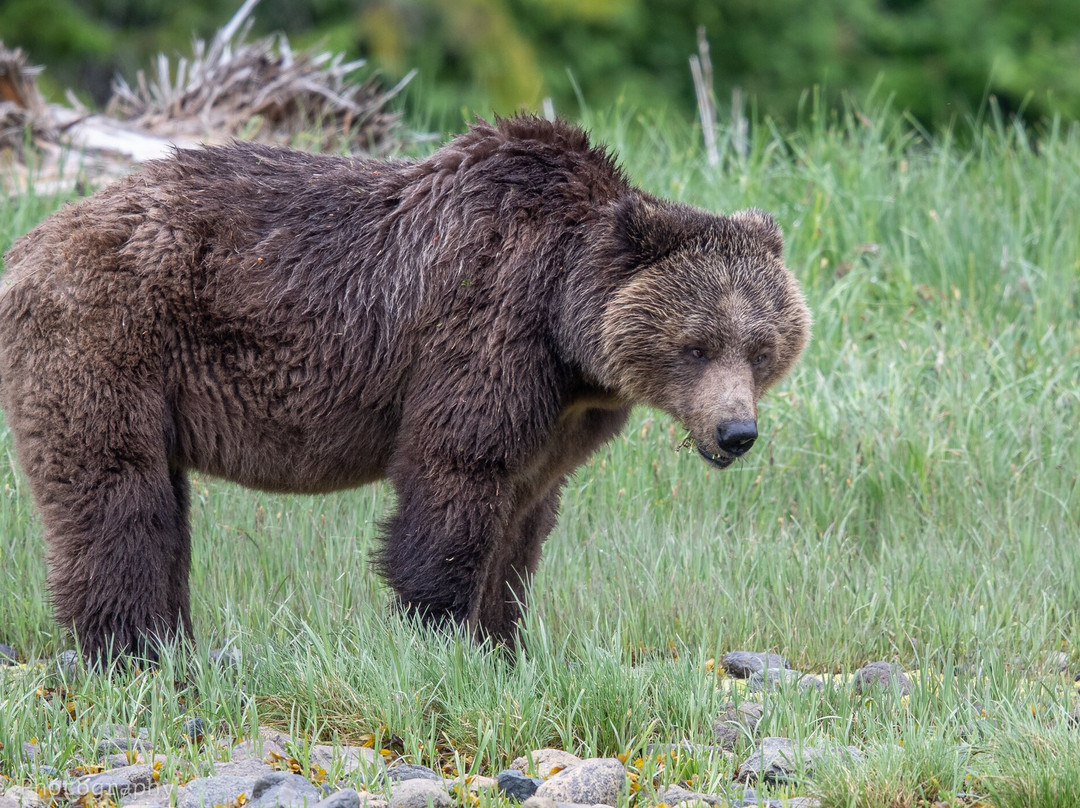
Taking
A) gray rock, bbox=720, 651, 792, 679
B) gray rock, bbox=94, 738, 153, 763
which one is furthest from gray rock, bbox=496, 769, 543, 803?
gray rock, bbox=720, 651, 792, 679

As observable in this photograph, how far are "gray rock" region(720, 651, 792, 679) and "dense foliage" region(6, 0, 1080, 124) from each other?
9026mm

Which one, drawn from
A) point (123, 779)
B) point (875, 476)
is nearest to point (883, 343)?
point (875, 476)

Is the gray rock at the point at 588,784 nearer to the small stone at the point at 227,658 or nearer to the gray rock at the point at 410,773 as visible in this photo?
the gray rock at the point at 410,773

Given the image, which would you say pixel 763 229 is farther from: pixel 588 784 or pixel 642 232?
pixel 588 784

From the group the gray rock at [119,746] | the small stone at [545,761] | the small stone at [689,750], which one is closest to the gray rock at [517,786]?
the small stone at [545,761]

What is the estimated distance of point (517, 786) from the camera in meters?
3.85

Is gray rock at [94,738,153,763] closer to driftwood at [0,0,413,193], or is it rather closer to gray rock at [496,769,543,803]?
gray rock at [496,769,543,803]

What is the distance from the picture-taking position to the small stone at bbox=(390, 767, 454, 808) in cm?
369

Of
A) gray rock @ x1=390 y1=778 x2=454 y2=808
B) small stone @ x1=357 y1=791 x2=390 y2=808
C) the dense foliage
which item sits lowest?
small stone @ x1=357 y1=791 x2=390 y2=808

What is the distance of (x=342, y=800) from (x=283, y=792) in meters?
0.21

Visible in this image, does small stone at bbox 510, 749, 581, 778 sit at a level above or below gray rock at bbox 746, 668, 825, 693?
below

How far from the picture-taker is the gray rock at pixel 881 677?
4.85m

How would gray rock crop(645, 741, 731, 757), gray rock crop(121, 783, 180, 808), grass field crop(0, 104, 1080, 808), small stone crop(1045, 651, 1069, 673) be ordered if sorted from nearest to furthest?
gray rock crop(121, 783, 180, 808), gray rock crop(645, 741, 731, 757), grass field crop(0, 104, 1080, 808), small stone crop(1045, 651, 1069, 673)

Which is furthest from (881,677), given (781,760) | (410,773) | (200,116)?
(200,116)
